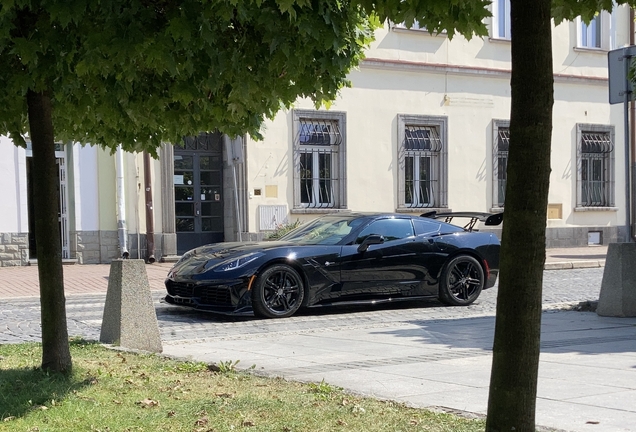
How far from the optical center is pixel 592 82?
2905 cm

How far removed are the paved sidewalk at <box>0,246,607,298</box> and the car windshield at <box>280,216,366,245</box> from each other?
13.7 ft

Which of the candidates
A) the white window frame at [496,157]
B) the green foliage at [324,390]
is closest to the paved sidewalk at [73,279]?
the green foliage at [324,390]

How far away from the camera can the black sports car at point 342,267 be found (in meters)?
11.9

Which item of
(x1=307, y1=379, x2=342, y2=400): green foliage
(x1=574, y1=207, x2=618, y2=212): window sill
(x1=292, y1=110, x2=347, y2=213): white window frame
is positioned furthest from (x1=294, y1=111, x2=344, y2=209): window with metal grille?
(x1=307, y1=379, x2=342, y2=400): green foliage

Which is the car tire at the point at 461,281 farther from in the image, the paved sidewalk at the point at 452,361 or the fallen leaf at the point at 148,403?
the fallen leaf at the point at 148,403

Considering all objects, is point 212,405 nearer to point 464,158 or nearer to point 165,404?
point 165,404

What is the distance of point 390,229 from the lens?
43.5ft

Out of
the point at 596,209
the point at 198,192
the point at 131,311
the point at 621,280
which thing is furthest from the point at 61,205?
the point at 596,209

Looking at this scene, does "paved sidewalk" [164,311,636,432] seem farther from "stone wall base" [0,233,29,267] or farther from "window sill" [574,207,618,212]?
"window sill" [574,207,618,212]

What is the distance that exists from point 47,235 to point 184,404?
1.83 metres

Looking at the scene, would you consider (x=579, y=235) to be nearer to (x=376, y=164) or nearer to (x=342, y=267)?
(x=376, y=164)

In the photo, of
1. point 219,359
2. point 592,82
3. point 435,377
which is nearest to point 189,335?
point 219,359

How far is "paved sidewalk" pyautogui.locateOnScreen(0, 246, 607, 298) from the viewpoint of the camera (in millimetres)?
16250

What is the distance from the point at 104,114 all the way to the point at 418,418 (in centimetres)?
304
